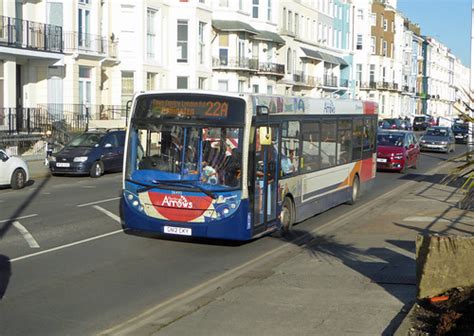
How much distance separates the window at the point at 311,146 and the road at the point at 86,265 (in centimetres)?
138

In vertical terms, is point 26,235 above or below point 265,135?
below

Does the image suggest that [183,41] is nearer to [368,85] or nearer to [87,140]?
[87,140]

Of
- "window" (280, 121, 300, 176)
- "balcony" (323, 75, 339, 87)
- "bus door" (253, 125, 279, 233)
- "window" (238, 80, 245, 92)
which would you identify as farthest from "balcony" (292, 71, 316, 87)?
"bus door" (253, 125, 279, 233)

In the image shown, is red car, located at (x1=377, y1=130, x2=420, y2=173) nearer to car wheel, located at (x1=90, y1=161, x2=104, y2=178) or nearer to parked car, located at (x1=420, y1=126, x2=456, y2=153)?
car wheel, located at (x1=90, y1=161, x2=104, y2=178)

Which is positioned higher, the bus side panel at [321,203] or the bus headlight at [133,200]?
the bus headlight at [133,200]

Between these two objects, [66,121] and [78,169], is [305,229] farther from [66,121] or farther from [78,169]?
[66,121]

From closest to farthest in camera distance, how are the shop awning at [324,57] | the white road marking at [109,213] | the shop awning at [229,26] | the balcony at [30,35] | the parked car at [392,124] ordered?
the white road marking at [109,213] < the balcony at [30,35] < the shop awning at [229,26] < the parked car at [392,124] < the shop awning at [324,57]

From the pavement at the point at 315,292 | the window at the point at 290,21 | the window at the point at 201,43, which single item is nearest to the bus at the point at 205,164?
the pavement at the point at 315,292

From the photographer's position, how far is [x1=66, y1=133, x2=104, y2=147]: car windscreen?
27.0 metres

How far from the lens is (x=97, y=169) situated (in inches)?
1023

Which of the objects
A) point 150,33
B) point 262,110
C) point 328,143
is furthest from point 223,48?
point 262,110

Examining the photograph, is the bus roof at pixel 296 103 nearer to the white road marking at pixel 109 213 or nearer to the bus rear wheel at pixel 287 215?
the bus rear wheel at pixel 287 215

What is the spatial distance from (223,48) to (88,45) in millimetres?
17967

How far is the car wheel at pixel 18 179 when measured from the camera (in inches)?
846
